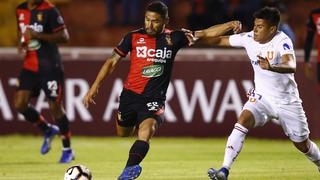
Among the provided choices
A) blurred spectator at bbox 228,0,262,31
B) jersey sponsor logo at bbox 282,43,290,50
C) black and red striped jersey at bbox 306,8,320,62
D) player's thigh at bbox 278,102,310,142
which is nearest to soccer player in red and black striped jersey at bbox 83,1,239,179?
jersey sponsor logo at bbox 282,43,290,50

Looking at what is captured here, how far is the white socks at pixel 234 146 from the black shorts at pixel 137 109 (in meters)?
0.86

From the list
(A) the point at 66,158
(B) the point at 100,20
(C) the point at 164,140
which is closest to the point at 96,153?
(A) the point at 66,158

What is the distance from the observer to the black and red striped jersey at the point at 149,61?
10039 mm

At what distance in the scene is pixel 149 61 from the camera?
10.1 metres

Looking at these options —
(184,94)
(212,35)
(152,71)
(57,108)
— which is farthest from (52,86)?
(184,94)

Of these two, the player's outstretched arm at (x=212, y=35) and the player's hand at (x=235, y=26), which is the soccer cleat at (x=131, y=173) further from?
the player's hand at (x=235, y=26)

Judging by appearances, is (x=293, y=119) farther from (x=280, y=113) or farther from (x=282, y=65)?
(x=282, y=65)

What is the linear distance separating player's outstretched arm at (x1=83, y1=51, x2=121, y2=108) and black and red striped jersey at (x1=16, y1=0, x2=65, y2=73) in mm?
3148

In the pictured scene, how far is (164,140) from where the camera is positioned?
16.7m

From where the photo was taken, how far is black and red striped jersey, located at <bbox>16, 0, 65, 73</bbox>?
42.1ft

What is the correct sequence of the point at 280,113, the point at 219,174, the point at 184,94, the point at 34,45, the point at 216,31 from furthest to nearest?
the point at 184,94 < the point at 34,45 < the point at 216,31 < the point at 280,113 < the point at 219,174

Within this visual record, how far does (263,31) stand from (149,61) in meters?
1.31

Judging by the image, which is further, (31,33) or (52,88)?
(52,88)

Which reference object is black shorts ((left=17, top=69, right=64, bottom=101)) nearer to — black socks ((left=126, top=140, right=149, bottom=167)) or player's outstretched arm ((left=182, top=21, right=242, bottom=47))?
player's outstretched arm ((left=182, top=21, right=242, bottom=47))
